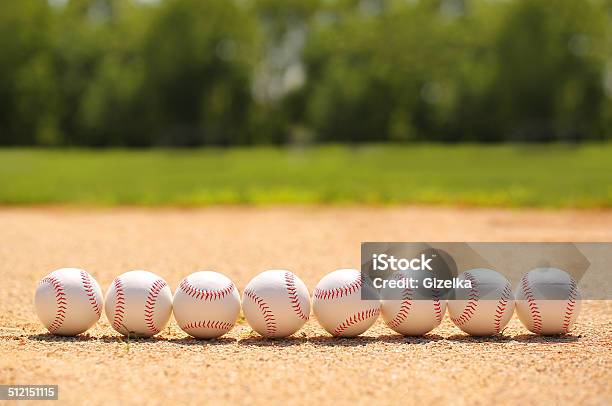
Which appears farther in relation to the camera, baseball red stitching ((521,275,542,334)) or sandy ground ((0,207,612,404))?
baseball red stitching ((521,275,542,334))

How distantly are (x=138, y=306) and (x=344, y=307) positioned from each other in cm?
146

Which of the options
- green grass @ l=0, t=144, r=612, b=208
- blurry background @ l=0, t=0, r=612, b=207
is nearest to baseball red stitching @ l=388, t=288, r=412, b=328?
green grass @ l=0, t=144, r=612, b=208

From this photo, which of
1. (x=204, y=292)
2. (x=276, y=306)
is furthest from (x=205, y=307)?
(x=276, y=306)

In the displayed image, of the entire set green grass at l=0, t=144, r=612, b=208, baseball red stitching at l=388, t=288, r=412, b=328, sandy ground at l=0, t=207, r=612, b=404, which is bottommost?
green grass at l=0, t=144, r=612, b=208

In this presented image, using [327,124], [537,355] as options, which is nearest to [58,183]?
[537,355]

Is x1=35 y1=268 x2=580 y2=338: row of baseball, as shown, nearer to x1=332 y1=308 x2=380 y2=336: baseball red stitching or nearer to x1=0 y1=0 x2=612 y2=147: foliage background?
x1=332 y1=308 x2=380 y2=336: baseball red stitching

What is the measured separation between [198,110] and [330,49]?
10.4 metres

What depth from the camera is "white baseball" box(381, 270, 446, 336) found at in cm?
547

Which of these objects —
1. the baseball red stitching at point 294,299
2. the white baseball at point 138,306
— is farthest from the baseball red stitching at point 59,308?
the baseball red stitching at point 294,299

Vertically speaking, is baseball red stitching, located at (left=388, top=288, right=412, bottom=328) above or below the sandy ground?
above

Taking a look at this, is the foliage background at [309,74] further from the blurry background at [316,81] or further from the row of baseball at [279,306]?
the row of baseball at [279,306]

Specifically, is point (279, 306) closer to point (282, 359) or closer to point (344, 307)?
point (344, 307)

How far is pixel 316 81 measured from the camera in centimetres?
5331

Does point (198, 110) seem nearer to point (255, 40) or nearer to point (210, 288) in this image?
point (255, 40)
